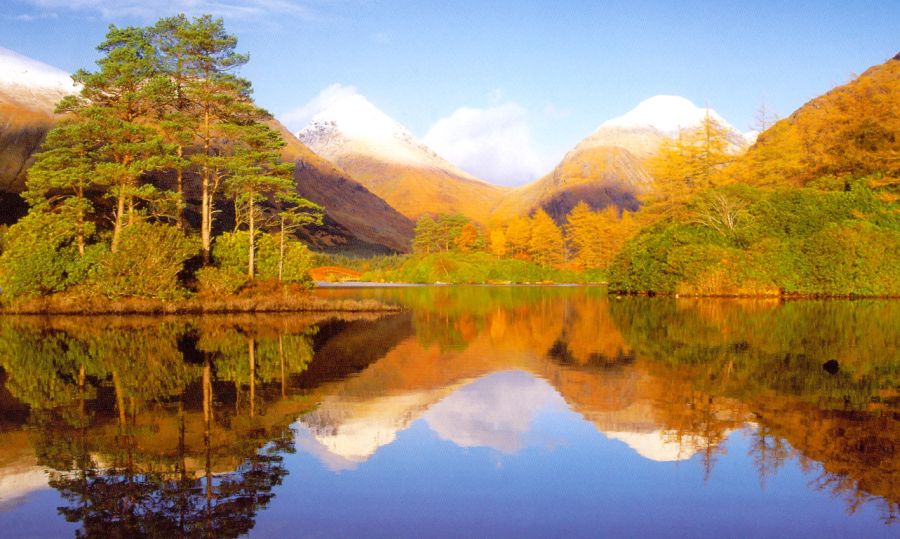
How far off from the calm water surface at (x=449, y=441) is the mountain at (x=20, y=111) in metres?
107

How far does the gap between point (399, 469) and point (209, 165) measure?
2795 centimetres

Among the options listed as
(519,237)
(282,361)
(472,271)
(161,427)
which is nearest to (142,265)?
(282,361)

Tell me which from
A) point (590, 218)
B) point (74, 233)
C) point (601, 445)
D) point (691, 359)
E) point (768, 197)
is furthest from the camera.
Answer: point (590, 218)

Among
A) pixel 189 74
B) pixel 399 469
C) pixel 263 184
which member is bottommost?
pixel 399 469

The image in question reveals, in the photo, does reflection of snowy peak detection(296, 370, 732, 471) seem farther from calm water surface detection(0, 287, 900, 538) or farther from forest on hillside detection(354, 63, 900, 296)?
forest on hillside detection(354, 63, 900, 296)

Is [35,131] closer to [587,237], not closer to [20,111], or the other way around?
[20,111]

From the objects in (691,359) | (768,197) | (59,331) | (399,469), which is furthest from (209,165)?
(768,197)

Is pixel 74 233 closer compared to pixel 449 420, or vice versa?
pixel 449 420

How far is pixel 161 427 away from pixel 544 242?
84.4 metres

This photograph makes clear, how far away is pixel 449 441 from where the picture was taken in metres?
8.85

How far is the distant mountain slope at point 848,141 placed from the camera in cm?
4997

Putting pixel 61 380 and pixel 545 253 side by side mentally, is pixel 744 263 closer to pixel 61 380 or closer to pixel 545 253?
pixel 61 380

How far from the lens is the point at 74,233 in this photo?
3003 cm

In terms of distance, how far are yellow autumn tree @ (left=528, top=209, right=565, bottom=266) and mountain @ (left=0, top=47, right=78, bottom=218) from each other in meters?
75.7
